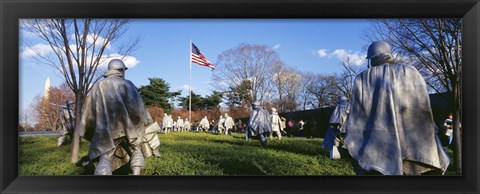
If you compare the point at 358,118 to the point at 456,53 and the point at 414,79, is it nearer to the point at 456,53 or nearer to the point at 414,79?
the point at 414,79

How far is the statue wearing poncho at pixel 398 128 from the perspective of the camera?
223 inches

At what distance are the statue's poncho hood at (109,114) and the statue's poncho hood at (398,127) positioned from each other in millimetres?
3064

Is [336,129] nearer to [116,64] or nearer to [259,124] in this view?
[259,124]

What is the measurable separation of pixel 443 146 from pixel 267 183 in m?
2.35

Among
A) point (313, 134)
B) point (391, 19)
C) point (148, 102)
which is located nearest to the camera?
point (391, 19)

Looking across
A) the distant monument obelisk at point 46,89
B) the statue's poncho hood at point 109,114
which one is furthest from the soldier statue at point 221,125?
the distant monument obelisk at point 46,89

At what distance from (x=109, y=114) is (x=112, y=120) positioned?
0.09m

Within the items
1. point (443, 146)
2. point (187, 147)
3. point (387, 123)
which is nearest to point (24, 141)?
point (187, 147)

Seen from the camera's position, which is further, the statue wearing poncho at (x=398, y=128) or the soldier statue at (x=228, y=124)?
the soldier statue at (x=228, y=124)

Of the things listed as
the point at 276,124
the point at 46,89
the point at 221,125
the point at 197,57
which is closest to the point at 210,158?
the point at 221,125

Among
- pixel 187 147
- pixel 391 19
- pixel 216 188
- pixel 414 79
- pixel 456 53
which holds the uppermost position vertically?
pixel 391 19

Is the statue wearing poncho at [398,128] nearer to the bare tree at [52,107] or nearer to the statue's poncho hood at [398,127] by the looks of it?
the statue's poncho hood at [398,127]

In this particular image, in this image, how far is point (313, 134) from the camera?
6926 mm

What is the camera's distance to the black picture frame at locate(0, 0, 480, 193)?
554 cm
